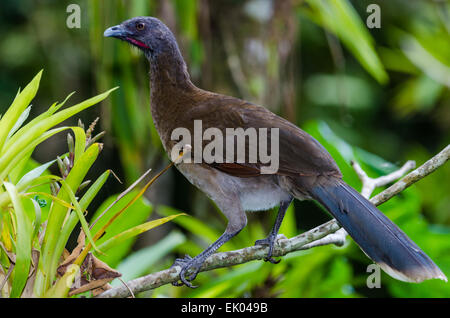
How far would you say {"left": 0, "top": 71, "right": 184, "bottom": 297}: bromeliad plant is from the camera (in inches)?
47.9

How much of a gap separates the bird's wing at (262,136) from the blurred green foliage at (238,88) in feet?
1.15

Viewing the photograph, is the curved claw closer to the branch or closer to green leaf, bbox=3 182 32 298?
the branch

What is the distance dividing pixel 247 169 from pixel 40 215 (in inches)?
25.9

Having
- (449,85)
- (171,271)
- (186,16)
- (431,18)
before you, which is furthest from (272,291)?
(431,18)

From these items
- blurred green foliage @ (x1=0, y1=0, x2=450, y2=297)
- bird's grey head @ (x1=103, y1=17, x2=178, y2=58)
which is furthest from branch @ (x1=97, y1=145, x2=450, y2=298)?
bird's grey head @ (x1=103, y1=17, x2=178, y2=58)

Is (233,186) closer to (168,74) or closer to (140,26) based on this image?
(168,74)

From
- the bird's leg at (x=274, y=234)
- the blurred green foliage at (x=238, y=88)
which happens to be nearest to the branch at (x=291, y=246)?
the bird's leg at (x=274, y=234)

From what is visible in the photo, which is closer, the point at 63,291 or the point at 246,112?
the point at 63,291

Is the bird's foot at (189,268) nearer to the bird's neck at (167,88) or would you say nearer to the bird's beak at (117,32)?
the bird's neck at (167,88)

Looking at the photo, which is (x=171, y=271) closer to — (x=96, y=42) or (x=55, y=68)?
(x=96, y=42)

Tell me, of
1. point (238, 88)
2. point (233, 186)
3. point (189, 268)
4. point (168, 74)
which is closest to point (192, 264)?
point (189, 268)

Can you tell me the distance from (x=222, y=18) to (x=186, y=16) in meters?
0.52

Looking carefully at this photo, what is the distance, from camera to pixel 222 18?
3062 millimetres

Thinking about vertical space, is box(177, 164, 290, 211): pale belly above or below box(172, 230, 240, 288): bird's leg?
above
